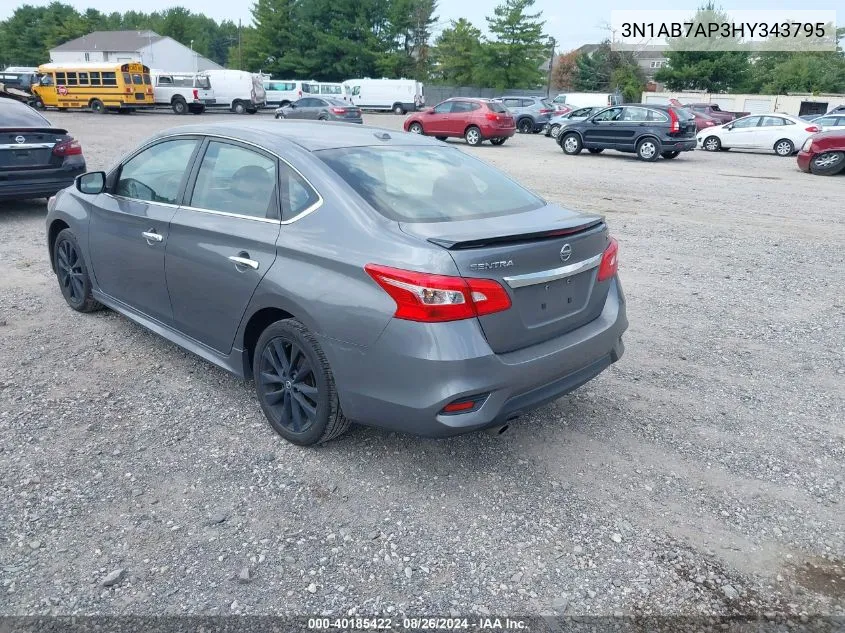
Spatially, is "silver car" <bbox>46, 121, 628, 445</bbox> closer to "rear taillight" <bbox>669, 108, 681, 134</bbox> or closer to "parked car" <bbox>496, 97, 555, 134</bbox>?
"rear taillight" <bbox>669, 108, 681, 134</bbox>

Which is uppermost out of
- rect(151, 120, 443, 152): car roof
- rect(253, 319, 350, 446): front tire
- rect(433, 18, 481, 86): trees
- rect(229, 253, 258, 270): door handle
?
rect(433, 18, 481, 86): trees

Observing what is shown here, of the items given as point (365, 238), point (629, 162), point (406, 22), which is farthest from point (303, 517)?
point (406, 22)

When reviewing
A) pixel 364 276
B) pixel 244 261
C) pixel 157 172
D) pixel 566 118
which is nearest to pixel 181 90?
pixel 566 118

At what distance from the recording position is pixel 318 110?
30.0m

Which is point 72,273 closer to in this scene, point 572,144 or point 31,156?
point 31,156

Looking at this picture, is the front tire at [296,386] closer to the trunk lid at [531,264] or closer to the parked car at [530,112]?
the trunk lid at [531,264]

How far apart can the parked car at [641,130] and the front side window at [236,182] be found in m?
17.5

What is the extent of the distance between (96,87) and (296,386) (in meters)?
39.1

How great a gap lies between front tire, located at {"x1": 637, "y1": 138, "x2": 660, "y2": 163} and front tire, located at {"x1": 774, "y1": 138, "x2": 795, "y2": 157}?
6047 mm

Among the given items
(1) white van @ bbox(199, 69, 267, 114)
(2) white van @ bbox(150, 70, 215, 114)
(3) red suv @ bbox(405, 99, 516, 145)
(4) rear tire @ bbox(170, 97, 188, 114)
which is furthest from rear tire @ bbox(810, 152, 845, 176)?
(4) rear tire @ bbox(170, 97, 188, 114)

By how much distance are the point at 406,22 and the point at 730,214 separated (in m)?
60.9

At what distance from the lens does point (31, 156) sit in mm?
8625

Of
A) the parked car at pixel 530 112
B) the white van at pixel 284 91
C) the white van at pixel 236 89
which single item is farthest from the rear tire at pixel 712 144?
the white van at pixel 284 91

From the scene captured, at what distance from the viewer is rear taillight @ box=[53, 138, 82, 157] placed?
8891 millimetres
